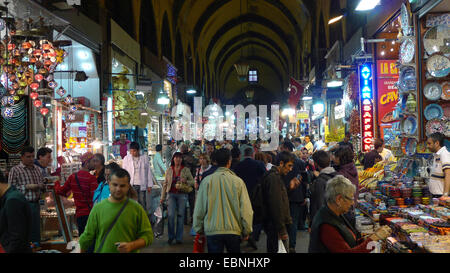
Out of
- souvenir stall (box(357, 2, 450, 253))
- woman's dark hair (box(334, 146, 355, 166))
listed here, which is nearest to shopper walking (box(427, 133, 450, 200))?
souvenir stall (box(357, 2, 450, 253))

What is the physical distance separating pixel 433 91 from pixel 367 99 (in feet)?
14.8

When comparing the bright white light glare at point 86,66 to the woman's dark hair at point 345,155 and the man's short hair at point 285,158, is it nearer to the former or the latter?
the man's short hair at point 285,158

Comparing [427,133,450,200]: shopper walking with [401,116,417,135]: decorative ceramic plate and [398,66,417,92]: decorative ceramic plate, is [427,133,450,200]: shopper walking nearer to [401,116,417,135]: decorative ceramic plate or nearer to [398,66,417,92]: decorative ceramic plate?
[401,116,417,135]: decorative ceramic plate

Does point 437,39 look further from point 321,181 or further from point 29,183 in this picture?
point 29,183

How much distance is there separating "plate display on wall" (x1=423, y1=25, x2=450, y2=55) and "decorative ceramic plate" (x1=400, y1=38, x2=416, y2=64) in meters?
0.20

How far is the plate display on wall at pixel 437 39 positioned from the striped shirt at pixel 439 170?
170cm

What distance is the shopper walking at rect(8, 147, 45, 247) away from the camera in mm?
5539

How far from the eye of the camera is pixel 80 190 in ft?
16.5

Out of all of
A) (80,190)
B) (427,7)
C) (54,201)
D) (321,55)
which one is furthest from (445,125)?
(321,55)

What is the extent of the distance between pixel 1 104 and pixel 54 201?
7.96 ft

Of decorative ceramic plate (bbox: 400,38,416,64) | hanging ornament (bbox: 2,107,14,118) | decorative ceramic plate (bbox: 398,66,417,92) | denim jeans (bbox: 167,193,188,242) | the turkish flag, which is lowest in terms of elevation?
denim jeans (bbox: 167,193,188,242)

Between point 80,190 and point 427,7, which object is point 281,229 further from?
point 427,7

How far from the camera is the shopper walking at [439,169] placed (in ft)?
15.8

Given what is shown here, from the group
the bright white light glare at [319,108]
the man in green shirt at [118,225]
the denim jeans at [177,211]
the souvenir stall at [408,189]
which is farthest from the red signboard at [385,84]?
the man in green shirt at [118,225]
